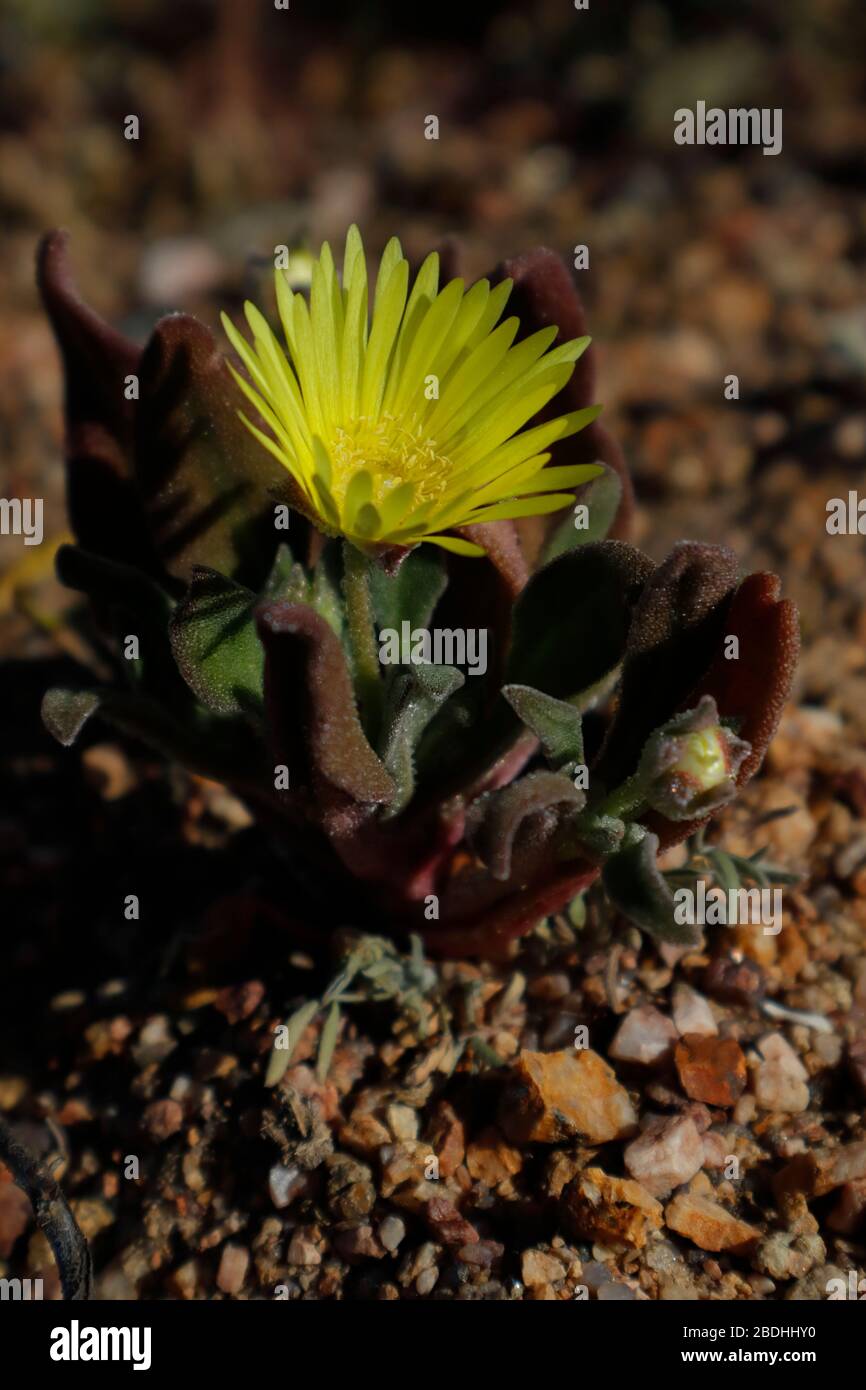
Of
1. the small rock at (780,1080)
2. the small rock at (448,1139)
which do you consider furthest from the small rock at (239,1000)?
the small rock at (780,1080)

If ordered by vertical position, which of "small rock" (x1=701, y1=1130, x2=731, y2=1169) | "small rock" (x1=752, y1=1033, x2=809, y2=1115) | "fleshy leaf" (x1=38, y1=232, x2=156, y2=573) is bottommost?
"small rock" (x1=701, y1=1130, x2=731, y2=1169)

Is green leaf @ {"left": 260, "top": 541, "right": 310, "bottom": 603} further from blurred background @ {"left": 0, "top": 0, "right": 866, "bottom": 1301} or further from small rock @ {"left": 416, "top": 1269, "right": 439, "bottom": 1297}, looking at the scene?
small rock @ {"left": 416, "top": 1269, "right": 439, "bottom": 1297}

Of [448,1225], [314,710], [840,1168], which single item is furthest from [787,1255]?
[314,710]

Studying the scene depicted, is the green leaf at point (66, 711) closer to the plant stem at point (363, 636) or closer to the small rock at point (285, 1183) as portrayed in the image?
the plant stem at point (363, 636)

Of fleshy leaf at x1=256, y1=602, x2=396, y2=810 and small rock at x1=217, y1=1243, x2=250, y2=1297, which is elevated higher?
fleshy leaf at x1=256, y1=602, x2=396, y2=810

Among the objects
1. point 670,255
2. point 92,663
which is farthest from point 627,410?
point 92,663

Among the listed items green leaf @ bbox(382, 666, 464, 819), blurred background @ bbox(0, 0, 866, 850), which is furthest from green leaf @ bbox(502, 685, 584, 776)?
blurred background @ bbox(0, 0, 866, 850)

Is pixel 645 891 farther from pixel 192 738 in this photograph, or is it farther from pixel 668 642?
pixel 192 738

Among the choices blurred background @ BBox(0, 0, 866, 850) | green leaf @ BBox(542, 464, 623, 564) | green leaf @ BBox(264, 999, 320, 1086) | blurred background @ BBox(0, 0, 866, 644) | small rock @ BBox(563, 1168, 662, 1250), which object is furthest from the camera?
blurred background @ BBox(0, 0, 866, 644)

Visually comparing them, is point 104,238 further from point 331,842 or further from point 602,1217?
point 602,1217
